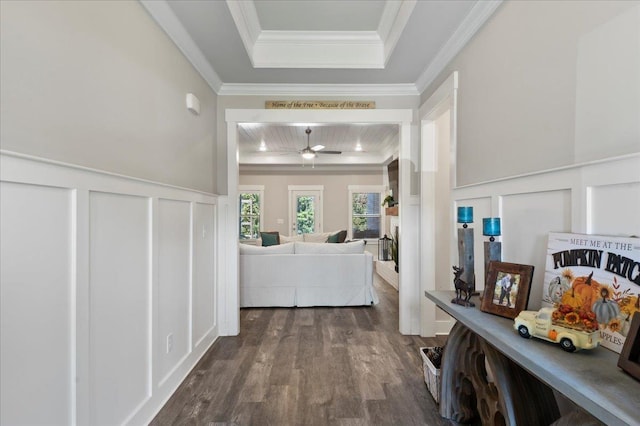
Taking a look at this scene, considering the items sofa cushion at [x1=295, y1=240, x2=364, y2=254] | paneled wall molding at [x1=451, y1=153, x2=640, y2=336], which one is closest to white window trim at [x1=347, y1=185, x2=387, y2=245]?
sofa cushion at [x1=295, y1=240, x2=364, y2=254]

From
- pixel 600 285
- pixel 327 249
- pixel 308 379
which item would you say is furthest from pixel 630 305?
pixel 327 249

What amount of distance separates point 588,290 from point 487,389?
792mm

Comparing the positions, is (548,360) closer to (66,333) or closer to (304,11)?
(66,333)

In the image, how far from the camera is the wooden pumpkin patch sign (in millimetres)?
962

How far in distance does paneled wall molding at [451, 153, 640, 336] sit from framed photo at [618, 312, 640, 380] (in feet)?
1.30

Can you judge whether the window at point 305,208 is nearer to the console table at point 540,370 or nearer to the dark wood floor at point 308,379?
the dark wood floor at point 308,379

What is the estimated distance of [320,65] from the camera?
2.76 m

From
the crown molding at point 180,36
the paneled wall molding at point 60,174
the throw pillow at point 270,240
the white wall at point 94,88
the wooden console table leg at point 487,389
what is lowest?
the wooden console table leg at point 487,389

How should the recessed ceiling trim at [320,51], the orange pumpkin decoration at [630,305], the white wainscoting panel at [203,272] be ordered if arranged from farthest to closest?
the recessed ceiling trim at [320,51] < the white wainscoting panel at [203,272] < the orange pumpkin decoration at [630,305]

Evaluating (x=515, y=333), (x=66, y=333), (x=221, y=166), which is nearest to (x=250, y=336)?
(x=221, y=166)

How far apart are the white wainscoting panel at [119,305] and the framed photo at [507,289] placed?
5.98ft

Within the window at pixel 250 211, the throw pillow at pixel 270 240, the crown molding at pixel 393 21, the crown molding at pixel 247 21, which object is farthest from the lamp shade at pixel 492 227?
the window at pixel 250 211

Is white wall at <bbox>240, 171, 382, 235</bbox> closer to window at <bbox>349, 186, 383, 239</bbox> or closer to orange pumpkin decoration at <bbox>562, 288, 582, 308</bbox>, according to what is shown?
window at <bbox>349, 186, 383, 239</bbox>

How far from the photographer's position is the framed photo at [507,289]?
4.22 ft
